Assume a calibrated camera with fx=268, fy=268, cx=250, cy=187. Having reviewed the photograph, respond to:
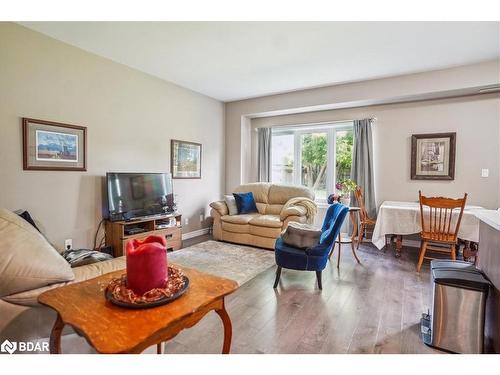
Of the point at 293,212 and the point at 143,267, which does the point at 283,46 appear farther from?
the point at 143,267

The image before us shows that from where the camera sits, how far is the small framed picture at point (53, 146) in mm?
2924

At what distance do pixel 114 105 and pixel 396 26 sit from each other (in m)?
3.59

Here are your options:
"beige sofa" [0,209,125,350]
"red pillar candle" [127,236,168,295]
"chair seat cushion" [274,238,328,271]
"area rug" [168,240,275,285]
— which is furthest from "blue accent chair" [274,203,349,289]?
"beige sofa" [0,209,125,350]

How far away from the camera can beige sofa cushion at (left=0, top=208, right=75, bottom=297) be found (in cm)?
129

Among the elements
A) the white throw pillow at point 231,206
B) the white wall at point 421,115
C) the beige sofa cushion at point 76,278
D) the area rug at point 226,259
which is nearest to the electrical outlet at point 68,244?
the area rug at point 226,259

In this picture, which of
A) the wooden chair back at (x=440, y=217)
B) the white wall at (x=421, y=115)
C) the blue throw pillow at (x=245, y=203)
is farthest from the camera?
the blue throw pillow at (x=245, y=203)

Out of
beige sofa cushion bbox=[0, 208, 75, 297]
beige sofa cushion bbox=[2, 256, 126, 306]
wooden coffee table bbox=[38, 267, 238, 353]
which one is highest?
beige sofa cushion bbox=[0, 208, 75, 297]

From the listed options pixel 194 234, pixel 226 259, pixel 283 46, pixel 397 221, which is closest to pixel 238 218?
pixel 226 259

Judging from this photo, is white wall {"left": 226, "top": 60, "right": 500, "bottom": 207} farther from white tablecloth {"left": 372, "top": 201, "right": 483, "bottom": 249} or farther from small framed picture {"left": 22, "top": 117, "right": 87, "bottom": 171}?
small framed picture {"left": 22, "top": 117, "right": 87, "bottom": 171}

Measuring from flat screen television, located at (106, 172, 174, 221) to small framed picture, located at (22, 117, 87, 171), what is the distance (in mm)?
432

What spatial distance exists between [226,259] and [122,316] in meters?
2.66

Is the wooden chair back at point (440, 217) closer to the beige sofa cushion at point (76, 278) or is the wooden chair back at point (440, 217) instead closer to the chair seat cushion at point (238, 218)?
the chair seat cushion at point (238, 218)

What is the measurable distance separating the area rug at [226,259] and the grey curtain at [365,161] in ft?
6.55
